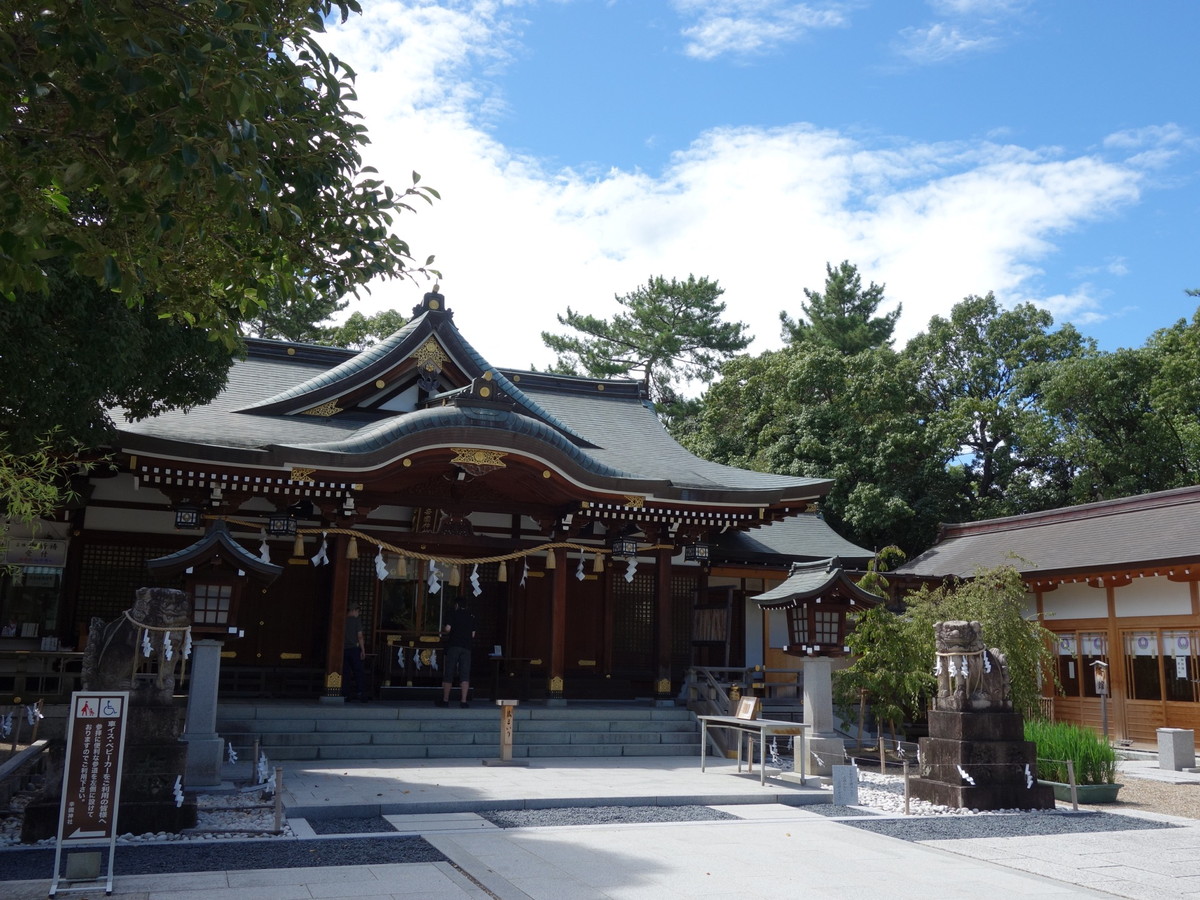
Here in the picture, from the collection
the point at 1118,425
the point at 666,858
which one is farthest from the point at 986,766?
the point at 1118,425

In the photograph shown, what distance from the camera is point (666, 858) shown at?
7.54m

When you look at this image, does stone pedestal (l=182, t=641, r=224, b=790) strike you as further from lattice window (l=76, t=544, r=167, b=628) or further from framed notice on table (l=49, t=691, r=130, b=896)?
lattice window (l=76, t=544, r=167, b=628)

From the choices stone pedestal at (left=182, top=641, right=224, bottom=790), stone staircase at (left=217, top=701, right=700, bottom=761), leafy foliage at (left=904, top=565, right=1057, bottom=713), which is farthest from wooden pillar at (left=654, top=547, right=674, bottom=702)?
stone pedestal at (left=182, top=641, right=224, bottom=790)

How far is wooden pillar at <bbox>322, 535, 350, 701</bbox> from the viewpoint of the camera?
45.3 feet

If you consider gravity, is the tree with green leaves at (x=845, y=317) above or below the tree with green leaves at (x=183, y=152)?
above

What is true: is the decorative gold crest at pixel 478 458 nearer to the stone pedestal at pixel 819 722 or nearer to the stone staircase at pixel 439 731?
the stone staircase at pixel 439 731

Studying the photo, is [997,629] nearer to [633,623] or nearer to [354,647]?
[633,623]

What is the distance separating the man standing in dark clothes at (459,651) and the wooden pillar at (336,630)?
1.52m

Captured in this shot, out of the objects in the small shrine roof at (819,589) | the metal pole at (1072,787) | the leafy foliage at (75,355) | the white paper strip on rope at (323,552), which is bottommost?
the metal pole at (1072,787)

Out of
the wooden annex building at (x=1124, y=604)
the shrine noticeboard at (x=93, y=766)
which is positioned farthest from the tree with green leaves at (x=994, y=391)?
the shrine noticeboard at (x=93, y=766)

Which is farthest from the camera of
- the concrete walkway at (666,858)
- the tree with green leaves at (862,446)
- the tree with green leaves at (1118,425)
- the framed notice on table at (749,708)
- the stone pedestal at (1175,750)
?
the tree with green leaves at (862,446)

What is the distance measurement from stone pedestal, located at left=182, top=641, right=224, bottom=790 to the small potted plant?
8.97 m

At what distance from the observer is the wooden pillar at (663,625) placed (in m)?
15.8

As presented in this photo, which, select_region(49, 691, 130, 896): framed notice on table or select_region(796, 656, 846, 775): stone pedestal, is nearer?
select_region(49, 691, 130, 896): framed notice on table
